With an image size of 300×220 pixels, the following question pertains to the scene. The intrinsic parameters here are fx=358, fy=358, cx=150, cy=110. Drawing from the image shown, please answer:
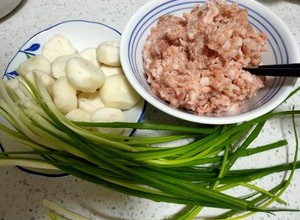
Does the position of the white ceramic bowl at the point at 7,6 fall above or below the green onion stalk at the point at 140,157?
above

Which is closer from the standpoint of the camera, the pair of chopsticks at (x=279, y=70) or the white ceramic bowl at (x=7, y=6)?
the pair of chopsticks at (x=279, y=70)

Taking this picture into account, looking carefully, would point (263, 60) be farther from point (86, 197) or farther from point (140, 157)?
point (86, 197)

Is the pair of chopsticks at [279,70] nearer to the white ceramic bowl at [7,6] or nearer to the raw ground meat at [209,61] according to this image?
the raw ground meat at [209,61]

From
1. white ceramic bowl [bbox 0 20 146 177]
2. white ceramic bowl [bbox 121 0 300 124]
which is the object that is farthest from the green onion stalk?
white ceramic bowl [bbox 0 20 146 177]

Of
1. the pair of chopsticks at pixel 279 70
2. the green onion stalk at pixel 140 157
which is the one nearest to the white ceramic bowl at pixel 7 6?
the green onion stalk at pixel 140 157

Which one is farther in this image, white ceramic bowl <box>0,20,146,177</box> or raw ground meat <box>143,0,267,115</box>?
white ceramic bowl <box>0,20,146,177</box>

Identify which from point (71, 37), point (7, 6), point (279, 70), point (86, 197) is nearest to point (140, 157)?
point (86, 197)

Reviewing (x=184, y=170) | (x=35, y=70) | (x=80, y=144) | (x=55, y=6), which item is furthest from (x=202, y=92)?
(x=55, y=6)

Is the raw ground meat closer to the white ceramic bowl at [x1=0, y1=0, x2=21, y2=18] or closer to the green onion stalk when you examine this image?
the green onion stalk
